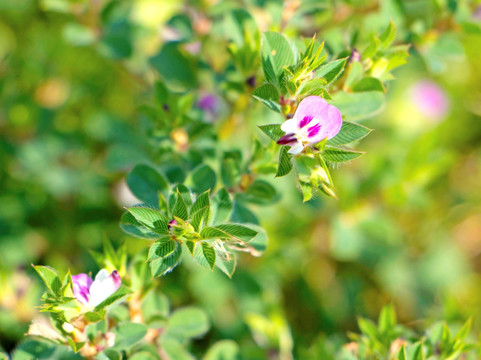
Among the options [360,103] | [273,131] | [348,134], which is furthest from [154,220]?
[360,103]

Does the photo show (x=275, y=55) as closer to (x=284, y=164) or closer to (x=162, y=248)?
(x=284, y=164)

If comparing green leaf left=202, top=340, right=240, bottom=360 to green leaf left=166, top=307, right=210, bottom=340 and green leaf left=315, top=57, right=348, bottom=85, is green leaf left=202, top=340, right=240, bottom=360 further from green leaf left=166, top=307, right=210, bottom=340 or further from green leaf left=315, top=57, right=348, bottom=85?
green leaf left=315, top=57, right=348, bottom=85

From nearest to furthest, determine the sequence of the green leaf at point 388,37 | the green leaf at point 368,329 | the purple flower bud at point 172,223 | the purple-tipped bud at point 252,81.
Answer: the purple flower bud at point 172,223
the green leaf at point 388,37
the green leaf at point 368,329
the purple-tipped bud at point 252,81

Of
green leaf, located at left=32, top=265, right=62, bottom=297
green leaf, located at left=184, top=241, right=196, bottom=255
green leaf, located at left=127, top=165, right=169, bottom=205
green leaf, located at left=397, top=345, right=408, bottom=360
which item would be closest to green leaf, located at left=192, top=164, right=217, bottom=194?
green leaf, located at left=127, top=165, right=169, bottom=205

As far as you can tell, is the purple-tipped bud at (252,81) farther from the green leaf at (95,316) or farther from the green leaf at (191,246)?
the green leaf at (95,316)

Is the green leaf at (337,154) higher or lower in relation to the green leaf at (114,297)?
higher

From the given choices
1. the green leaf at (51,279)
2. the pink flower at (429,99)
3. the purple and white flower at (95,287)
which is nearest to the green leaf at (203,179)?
the purple and white flower at (95,287)
